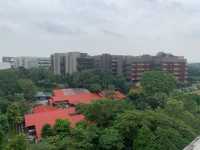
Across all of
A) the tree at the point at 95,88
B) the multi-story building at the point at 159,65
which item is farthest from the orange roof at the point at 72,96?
the multi-story building at the point at 159,65

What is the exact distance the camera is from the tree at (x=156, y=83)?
90.3 feet

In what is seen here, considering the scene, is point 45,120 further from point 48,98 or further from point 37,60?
point 37,60

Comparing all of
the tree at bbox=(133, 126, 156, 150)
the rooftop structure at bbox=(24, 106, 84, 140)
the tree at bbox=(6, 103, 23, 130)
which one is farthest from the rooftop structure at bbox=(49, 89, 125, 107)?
the tree at bbox=(133, 126, 156, 150)

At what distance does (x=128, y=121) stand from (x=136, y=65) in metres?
27.1

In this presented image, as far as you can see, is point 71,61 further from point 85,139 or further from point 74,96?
point 85,139

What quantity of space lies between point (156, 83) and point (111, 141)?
14.4 meters

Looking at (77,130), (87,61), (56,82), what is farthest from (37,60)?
(77,130)

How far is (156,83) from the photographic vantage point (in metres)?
27.8

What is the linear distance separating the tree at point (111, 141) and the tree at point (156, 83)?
43.5 ft

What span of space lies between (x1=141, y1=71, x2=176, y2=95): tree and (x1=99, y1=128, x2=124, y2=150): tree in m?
13.2

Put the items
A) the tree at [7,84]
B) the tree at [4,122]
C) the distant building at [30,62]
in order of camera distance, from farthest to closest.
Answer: the distant building at [30,62], the tree at [7,84], the tree at [4,122]

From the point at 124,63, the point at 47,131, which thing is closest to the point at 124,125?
the point at 47,131

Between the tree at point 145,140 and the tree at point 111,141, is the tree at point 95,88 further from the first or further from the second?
the tree at point 145,140

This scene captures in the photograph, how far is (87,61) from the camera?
44469 mm
